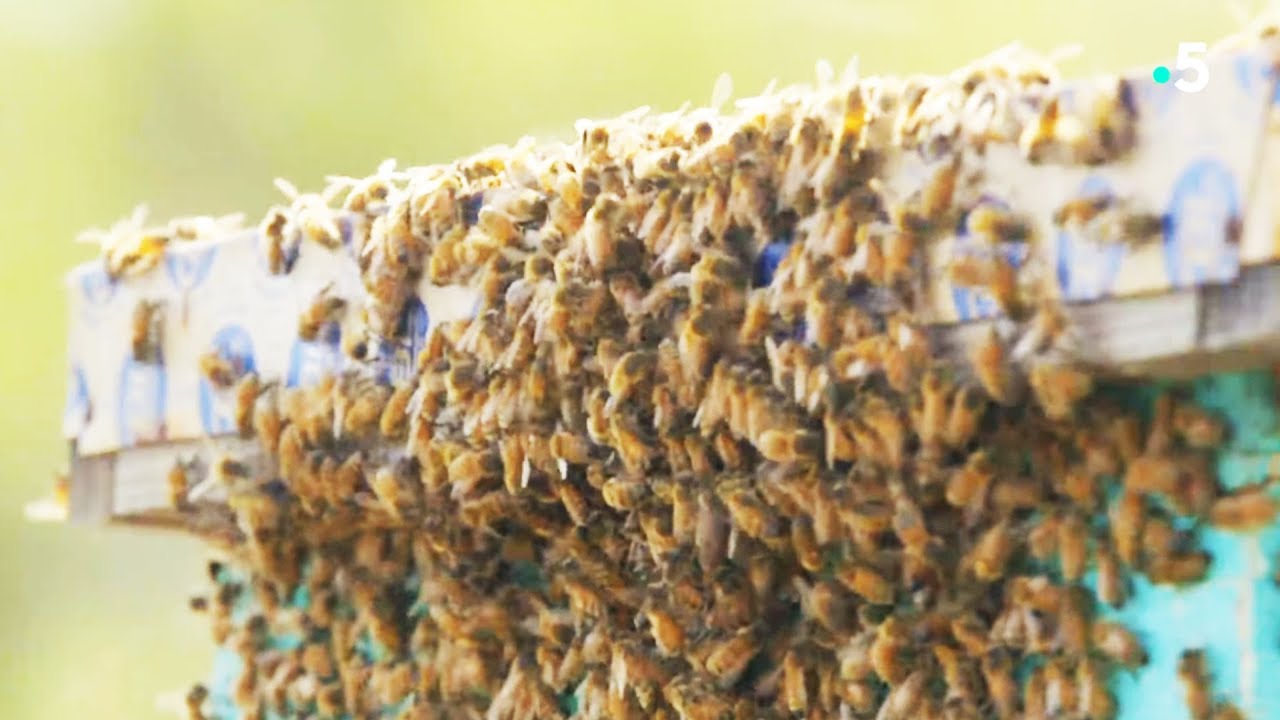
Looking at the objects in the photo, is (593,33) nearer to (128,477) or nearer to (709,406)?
(128,477)

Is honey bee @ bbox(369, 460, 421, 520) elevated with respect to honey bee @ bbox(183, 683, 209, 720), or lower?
elevated

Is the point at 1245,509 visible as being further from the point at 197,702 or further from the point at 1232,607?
the point at 197,702

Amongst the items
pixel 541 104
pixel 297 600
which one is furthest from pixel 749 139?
pixel 541 104

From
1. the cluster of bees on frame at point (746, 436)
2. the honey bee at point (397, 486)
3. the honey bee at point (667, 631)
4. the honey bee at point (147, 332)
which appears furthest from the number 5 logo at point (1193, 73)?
the honey bee at point (147, 332)

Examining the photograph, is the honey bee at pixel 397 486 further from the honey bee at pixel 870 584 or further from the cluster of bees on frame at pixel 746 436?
the honey bee at pixel 870 584

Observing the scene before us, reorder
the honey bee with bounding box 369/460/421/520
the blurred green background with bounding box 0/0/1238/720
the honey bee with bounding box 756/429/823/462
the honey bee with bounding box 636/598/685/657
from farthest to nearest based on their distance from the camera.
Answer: the blurred green background with bounding box 0/0/1238/720
the honey bee with bounding box 369/460/421/520
the honey bee with bounding box 636/598/685/657
the honey bee with bounding box 756/429/823/462

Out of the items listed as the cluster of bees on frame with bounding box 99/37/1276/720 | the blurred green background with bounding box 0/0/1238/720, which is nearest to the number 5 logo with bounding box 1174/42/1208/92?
the cluster of bees on frame with bounding box 99/37/1276/720

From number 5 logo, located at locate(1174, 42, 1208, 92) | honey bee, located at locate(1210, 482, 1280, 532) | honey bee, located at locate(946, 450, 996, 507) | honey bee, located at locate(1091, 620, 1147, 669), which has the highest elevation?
number 5 logo, located at locate(1174, 42, 1208, 92)

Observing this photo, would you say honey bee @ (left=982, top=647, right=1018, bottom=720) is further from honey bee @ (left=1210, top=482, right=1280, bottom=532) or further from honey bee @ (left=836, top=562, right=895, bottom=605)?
honey bee @ (left=1210, top=482, right=1280, bottom=532)
